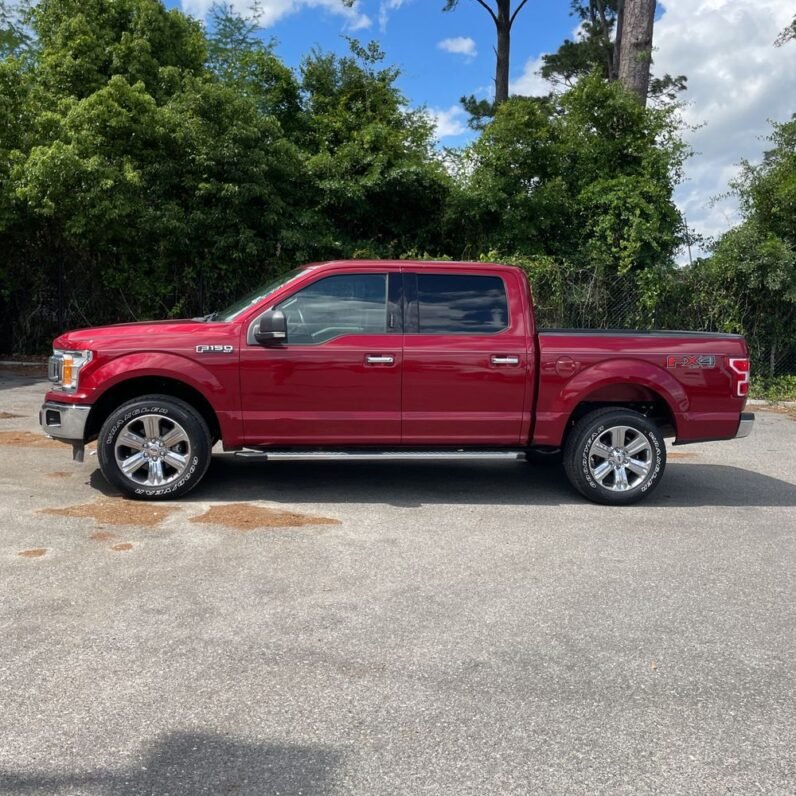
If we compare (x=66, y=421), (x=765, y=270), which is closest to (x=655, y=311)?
(x=765, y=270)

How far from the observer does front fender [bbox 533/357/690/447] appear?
6.47 m

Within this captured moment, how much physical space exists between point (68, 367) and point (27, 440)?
298 centimetres

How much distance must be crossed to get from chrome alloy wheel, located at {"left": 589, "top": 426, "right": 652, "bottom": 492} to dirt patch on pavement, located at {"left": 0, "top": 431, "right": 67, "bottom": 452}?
552cm

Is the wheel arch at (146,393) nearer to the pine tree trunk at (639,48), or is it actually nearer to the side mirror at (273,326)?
the side mirror at (273,326)

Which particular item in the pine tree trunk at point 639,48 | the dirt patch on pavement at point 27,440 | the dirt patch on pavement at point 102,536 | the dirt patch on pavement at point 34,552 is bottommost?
the dirt patch on pavement at point 34,552

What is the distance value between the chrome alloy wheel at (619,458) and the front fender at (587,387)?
34 cm

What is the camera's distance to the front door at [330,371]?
6.26 meters

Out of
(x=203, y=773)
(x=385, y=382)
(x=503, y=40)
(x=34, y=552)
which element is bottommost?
(x=203, y=773)

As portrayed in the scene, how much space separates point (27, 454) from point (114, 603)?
4462 mm

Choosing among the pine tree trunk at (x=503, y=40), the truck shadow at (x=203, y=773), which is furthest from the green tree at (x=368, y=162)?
the truck shadow at (x=203, y=773)

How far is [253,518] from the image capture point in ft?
19.3

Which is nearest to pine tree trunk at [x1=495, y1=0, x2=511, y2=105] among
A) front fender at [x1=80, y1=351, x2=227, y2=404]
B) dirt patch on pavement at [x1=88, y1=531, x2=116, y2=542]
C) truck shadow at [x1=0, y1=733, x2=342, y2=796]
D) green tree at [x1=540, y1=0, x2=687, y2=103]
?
green tree at [x1=540, y1=0, x2=687, y2=103]

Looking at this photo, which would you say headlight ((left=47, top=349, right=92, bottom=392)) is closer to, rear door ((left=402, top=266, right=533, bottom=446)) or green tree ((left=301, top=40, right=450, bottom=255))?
rear door ((left=402, top=266, right=533, bottom=446))

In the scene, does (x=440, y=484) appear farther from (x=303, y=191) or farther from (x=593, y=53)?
(x=593, y=53)
